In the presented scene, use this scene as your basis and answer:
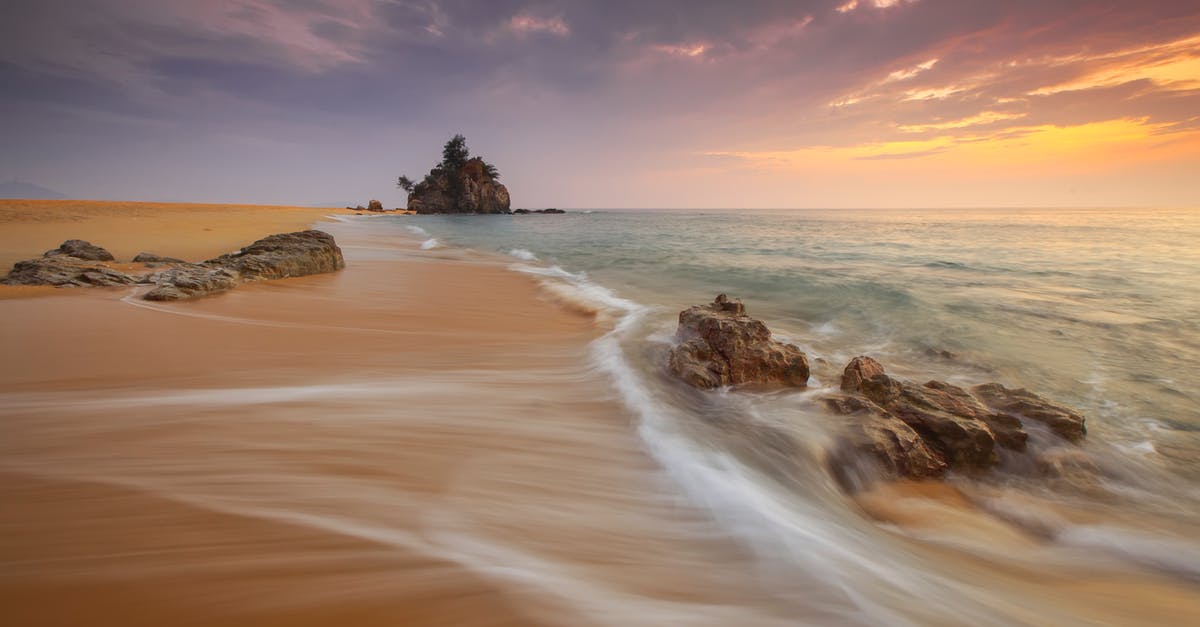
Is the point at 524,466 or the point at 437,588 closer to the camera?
the point at 437,588

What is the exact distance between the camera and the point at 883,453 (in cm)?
321

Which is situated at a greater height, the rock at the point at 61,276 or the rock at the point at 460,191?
the rock at the point at 460,191

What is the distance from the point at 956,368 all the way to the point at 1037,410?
191 centimetres

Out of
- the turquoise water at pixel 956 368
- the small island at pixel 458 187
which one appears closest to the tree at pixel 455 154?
the small island at pixel 458 187

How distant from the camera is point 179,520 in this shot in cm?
155

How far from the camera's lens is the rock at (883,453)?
318 centimetres

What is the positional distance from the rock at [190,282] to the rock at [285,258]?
659 millimetres

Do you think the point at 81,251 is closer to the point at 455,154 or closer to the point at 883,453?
the point at 883,453

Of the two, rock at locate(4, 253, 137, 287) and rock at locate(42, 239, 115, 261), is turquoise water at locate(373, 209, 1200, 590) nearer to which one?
rock at locate(4, 253, 137, 287)

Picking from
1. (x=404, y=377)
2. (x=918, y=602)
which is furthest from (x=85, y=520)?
(x=918, y=602)

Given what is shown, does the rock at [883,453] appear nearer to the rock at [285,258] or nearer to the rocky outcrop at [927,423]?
the rocky outcrop at [927,423]

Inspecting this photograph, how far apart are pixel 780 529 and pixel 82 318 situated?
19.9 feet

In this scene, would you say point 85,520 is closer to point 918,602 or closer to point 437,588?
point 437,588

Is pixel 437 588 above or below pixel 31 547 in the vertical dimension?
below
